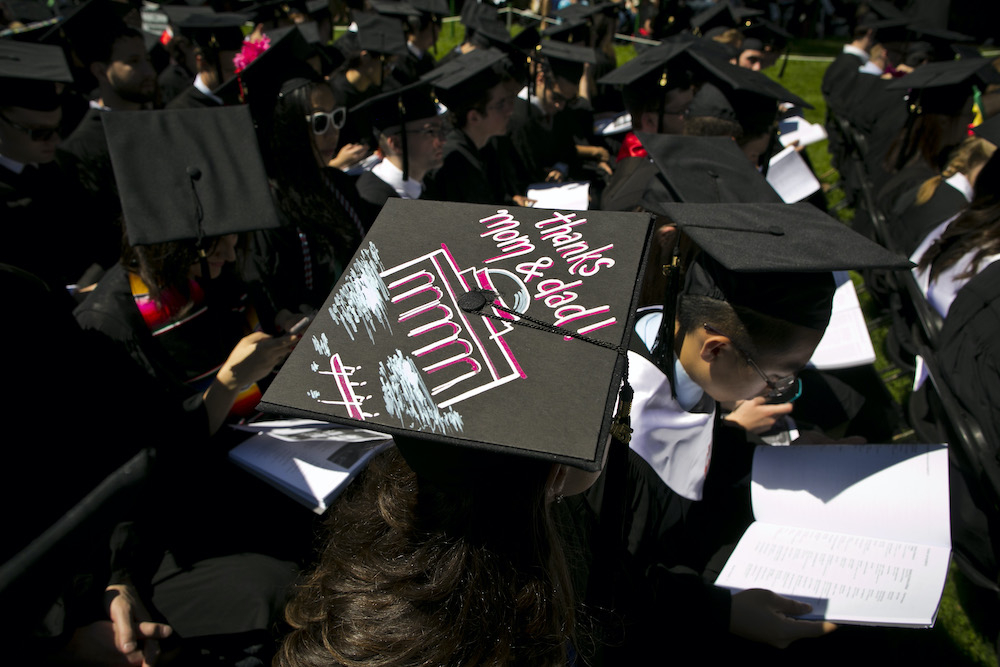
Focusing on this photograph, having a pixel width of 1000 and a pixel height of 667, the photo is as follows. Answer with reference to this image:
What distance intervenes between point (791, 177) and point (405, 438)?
4.05m

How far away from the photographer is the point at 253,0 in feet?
27.8

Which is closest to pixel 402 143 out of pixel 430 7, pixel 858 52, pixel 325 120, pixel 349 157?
pixel 325 120

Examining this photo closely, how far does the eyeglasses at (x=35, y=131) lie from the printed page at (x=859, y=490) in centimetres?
448

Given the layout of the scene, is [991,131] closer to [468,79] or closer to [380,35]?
[468,79]

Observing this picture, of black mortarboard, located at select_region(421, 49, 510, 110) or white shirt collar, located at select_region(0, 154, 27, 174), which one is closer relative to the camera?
white shirt collar, located at select_region(0, 154, 27, 174)

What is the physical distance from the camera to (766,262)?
178cm

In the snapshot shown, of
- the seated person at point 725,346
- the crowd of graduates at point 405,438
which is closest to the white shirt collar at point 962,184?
the crowd of graduates at point 405,438

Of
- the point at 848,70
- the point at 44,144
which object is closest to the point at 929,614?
the point at 44,144

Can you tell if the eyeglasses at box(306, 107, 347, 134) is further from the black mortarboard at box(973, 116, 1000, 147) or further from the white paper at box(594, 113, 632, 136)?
the black mortarboard at box(973, 116, 1000, 147)

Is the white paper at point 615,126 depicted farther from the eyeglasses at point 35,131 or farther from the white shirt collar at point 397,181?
the eyeglasses at point 35,131

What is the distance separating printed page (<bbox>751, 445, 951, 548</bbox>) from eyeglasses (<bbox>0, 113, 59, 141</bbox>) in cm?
448

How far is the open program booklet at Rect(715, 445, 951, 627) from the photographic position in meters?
1.65

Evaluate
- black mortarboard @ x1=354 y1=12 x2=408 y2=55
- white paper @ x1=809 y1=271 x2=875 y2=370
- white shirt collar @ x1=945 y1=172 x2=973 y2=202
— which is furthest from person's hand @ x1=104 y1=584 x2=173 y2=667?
black mortarboard @ x1=354 y1=12 x2=408 y2=55

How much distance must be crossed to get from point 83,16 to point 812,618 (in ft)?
22.0
